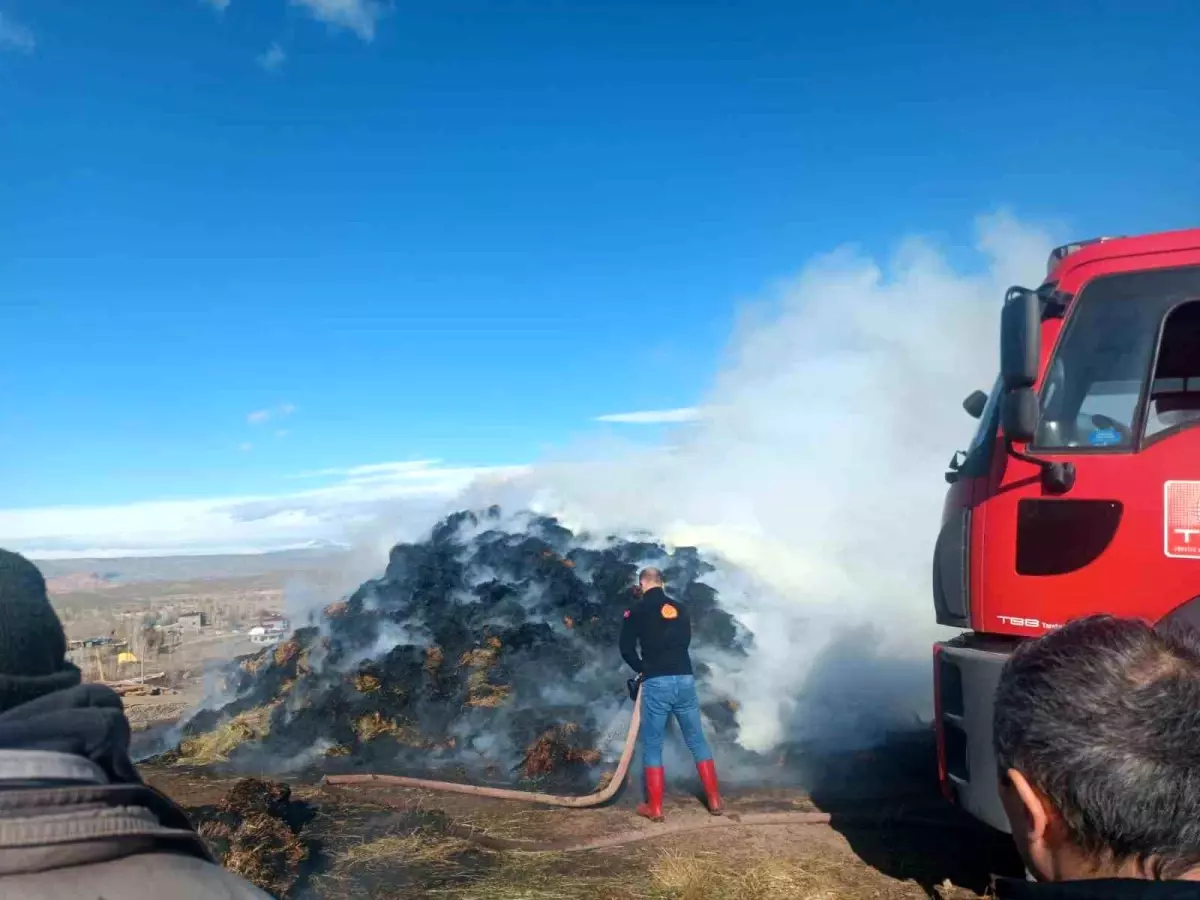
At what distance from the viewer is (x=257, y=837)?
652 cm

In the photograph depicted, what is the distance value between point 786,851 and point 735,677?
15.5 ft

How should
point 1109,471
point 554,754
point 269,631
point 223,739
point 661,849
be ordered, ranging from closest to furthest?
1. point 1109,471
2. point 661,849
3. point 554,754
4. point 223,739
5. point 269,631

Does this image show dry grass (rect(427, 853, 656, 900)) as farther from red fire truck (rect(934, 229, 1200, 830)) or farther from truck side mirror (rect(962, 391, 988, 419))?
truck side mirror (rect(962, 391, 988, 419))

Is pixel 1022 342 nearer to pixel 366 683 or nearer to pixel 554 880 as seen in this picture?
pixel 554 880

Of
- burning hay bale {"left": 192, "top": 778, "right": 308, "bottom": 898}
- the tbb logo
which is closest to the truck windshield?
the tbb logo

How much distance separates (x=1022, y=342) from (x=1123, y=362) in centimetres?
69

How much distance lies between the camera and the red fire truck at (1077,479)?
14.9 ft

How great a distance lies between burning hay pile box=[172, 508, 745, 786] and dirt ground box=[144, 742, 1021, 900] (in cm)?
138

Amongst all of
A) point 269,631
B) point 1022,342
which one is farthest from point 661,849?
point 269,631

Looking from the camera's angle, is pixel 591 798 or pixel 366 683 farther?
pixel 366 683

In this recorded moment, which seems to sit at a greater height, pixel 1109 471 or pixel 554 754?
pixel 1109 471

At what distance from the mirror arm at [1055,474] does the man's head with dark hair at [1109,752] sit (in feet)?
10.8

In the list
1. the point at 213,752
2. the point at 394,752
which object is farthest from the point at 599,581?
the point at 213,752

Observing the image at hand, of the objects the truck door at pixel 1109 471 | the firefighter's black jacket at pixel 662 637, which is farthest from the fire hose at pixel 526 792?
the truck door at pixel 1109 471
